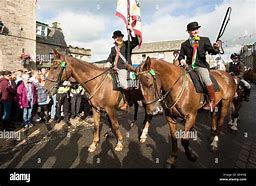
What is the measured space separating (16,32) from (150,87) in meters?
20.4

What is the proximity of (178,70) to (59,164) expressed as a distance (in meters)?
3.35

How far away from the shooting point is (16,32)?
21062mm

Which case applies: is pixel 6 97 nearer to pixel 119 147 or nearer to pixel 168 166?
pixel 119 147

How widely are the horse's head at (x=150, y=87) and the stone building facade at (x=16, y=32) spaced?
61.8ft

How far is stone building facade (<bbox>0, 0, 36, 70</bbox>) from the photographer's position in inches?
779

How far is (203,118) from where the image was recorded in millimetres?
9820

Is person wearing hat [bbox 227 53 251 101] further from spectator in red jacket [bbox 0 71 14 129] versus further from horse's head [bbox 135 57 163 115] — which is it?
spectator in red jacket [bbox 0 71 14 129]

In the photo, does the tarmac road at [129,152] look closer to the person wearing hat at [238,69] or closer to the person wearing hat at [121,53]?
the person wearing hat at [121,53]

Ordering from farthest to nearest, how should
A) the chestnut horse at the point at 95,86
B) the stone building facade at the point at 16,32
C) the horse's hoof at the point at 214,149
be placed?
the stone building facade at the point at 16,32 → the chestnut horse at the point at 95,86 → the horse's hoof at the point at 214,149

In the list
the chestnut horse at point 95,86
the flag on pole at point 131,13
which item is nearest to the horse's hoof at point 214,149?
the chestnut horse at point 95,86

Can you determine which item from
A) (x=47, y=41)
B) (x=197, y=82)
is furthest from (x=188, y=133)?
(x=47, y=41)

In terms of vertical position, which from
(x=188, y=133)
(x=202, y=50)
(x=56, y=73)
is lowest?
(x=188, y=133)

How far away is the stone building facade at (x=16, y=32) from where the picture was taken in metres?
19.8
